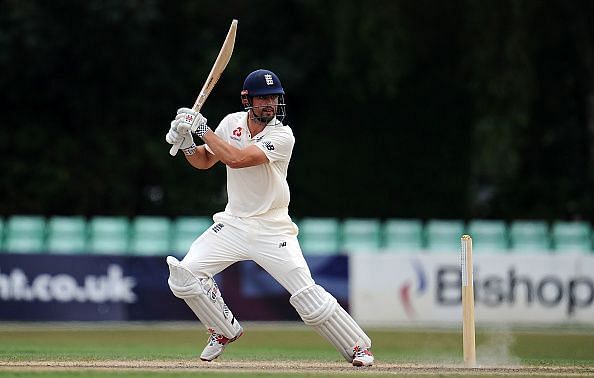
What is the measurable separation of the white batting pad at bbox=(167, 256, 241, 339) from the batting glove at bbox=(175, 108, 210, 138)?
2.33ft

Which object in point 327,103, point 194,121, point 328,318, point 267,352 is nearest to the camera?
point 194,121

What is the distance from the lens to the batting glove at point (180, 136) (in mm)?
6406

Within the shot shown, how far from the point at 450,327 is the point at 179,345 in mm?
3621

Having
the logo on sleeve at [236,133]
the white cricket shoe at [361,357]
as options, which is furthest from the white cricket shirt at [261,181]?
the white cricket shoe at [361,357]

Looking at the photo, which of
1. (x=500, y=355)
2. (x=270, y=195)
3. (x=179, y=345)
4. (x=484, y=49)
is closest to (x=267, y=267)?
(x=270, y=195)

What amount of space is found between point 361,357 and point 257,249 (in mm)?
812

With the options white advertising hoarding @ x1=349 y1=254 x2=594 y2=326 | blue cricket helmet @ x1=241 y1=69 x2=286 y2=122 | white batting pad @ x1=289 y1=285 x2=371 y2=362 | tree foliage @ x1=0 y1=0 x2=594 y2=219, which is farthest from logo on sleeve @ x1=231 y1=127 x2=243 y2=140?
tree foliage @ x1=0 y1=0 x2=594 y2=219

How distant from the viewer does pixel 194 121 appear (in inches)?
252

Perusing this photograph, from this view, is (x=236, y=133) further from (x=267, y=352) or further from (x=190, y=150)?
(x=267, y=352)

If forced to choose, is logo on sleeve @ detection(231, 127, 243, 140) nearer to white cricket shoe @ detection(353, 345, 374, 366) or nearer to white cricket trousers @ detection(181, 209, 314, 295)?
white cricket trousers @ detection(181, 209, 314, 295)

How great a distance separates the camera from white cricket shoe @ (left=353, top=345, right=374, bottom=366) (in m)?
6.63

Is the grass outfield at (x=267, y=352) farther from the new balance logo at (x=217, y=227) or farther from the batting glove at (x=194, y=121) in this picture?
the batting glove at (x=194, y=121)

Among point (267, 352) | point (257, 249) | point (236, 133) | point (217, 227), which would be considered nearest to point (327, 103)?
point (267, 352)

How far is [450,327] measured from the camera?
1209 centimetres
